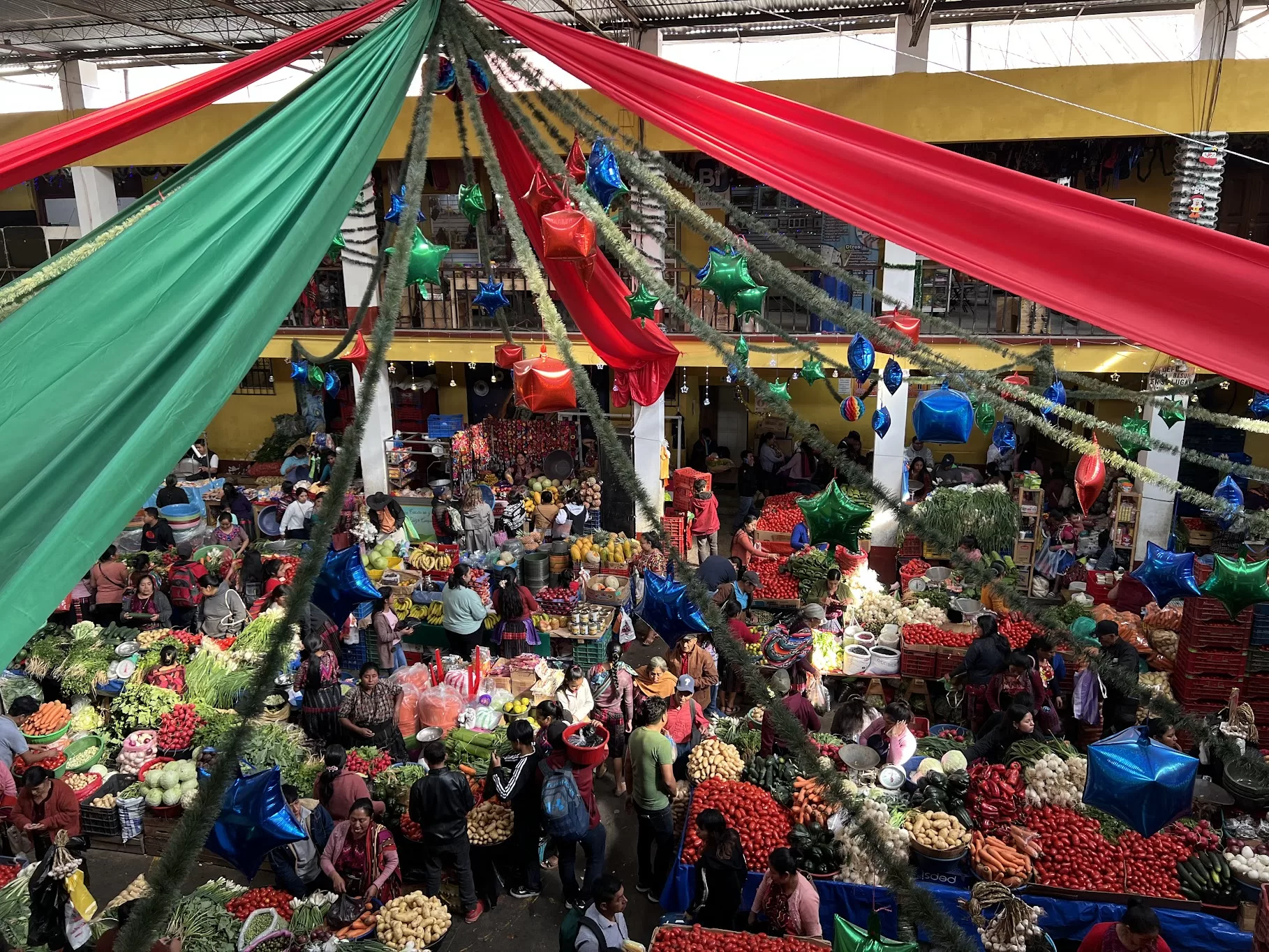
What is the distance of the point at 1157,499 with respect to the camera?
11.8m

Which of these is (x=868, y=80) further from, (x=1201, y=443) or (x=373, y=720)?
(x=373, y=720)

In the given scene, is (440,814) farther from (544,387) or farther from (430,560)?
(430,560)

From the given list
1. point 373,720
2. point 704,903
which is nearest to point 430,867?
point 373,720

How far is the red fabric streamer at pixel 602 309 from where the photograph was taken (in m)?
4.50

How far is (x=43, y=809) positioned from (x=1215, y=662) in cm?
934

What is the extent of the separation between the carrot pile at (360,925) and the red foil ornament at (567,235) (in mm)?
4205

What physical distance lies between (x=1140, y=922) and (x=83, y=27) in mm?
16733

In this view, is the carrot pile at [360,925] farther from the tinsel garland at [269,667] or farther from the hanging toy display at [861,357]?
the hanging toy display at [861,357]

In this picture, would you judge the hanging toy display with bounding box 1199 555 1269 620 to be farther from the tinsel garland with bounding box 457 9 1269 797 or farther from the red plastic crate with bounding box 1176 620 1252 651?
the tinsel garland with bounding box 457 9 1269 797

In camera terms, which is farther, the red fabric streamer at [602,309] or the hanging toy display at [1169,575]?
the hanging toy display at [1169,575]

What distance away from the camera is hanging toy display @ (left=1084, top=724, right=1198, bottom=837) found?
4.48 meters

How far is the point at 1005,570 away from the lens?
34.6ft

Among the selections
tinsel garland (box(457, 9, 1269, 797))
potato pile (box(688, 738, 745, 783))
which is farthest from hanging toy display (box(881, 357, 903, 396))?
tinsel garland (box(457, 9, 1269, 797))

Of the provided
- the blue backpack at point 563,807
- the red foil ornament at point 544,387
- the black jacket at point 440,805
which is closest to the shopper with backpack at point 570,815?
the blue backpack at point 563,807
